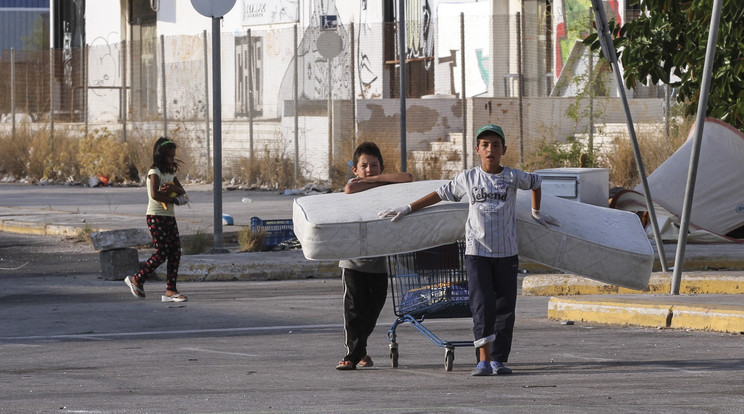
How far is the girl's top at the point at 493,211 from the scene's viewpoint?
7.79 metres

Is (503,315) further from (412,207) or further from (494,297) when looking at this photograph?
(412,207)

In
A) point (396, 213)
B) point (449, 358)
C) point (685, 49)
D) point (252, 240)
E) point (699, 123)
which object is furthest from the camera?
point (252, 240)

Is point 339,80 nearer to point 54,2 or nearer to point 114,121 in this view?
point 114,121

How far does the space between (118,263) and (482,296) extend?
7395 millimetres

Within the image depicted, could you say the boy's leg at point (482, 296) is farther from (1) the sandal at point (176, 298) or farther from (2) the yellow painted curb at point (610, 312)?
(1) the sandal at point (176, 298)

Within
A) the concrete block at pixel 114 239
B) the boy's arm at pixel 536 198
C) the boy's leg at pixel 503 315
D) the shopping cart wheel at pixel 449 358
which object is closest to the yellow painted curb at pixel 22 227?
the concrete block at pixel 114 239

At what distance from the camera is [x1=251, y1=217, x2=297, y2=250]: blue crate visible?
1642 cm

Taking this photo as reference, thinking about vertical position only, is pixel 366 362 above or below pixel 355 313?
below

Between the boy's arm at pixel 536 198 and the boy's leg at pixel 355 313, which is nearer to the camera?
the boy's arm at pixel 536 198

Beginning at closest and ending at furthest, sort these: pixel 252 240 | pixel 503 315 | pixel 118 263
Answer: pixel 503 315 < pixel 118 263 < pixel 252 240

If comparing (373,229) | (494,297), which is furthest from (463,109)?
(373,229)

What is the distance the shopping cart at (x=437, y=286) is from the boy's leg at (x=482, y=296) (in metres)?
0.29

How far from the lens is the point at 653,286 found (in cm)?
1231

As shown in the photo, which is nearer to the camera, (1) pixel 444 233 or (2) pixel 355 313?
(1) pixel 444 233
